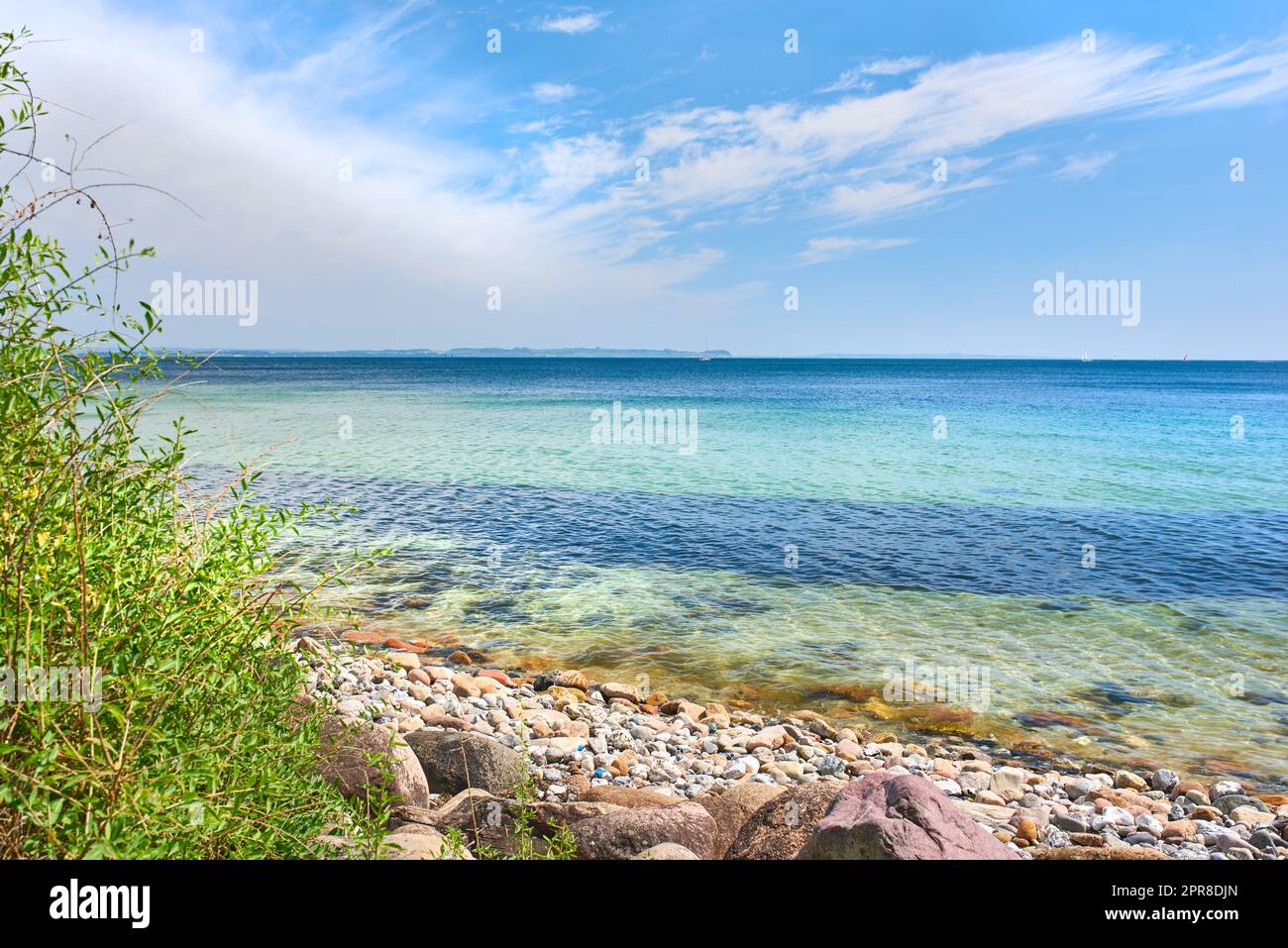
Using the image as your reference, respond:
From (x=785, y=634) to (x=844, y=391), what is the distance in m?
97.0

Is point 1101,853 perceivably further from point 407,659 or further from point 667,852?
point 407,659

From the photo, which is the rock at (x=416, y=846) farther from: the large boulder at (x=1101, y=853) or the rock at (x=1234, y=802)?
the rock at (x=1234, y=802)

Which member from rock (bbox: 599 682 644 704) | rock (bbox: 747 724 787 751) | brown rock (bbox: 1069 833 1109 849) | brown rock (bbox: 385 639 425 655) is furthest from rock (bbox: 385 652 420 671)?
brown rock (bbox: 1069 833 1109 849)

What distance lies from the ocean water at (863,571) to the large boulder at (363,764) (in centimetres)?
279

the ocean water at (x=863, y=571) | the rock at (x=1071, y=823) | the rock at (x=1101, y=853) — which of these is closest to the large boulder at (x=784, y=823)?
the rock at (x=1101, y=853)

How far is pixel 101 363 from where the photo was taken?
4.25 metres

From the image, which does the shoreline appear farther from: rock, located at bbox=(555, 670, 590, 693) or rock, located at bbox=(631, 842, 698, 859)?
rock, located at bbox=(631, 842, 698, 859)

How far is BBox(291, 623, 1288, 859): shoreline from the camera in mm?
7023

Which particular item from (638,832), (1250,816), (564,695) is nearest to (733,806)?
(638,832)

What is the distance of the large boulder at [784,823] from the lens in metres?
5.99

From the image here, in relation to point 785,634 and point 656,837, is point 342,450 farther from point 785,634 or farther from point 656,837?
point 656,837

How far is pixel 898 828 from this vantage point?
506 cm
